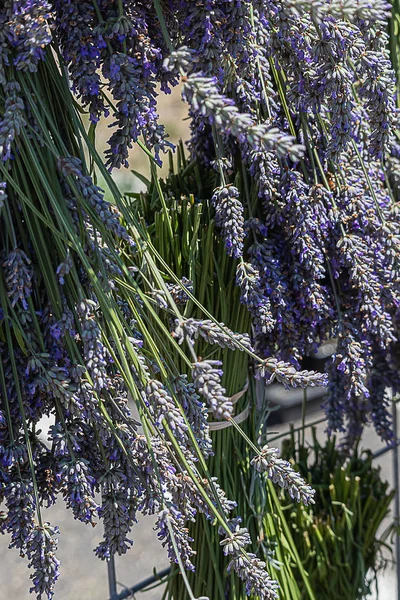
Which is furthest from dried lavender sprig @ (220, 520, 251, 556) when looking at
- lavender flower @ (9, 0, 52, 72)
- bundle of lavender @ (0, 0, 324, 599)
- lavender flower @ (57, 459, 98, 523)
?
lavender flower @ (9, 0, 52, 72)

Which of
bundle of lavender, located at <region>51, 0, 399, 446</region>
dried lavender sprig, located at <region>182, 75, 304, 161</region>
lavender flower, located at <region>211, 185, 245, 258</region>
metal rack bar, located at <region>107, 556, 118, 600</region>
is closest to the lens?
dried lavender sprig, located at <region>182, 75, 304, 161</region>

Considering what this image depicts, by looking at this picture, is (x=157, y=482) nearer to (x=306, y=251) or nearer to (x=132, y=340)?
(x=132, y=340)

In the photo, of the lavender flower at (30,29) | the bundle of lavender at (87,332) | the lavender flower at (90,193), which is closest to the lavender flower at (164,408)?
the bundle of lavender at (87,332)

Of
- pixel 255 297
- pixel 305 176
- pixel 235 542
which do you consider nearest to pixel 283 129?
pixel 305 176

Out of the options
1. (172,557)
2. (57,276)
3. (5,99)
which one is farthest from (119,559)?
(5,99)

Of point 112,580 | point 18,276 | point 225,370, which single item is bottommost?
point 112,580

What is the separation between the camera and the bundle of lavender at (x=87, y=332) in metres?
0.50

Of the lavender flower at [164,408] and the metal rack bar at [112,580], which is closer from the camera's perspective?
the lavender flower at [164,408]

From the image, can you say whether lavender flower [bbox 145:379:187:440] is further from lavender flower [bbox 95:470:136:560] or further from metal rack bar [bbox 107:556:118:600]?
metal rack bar [bbox 107:556:118:600]

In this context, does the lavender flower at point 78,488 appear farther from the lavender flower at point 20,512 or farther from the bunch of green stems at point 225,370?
the bunch of green stems at point 225,370

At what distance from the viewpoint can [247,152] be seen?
0.65 metres

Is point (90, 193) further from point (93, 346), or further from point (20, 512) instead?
point (20, 512)

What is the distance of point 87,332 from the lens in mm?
504

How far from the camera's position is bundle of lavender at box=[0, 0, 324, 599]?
500 mm
